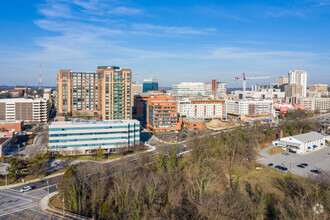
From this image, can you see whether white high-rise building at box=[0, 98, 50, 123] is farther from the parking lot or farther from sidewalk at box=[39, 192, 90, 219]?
the parking lot

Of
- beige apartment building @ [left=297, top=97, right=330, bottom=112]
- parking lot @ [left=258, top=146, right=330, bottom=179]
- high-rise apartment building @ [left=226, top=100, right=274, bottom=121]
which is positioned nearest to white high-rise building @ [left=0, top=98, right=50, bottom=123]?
parking lot @ [left=258, top=146, right=330, bottom=179]

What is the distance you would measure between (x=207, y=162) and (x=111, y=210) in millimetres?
7860

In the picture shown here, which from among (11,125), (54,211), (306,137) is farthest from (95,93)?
(306,137)

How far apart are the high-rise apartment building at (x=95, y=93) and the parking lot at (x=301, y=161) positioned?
18.2m

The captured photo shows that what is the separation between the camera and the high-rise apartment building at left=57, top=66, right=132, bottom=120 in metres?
32.4

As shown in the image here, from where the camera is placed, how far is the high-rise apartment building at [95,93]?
32438mm

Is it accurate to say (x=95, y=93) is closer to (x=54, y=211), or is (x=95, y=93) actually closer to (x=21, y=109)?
(x=21, y=109)

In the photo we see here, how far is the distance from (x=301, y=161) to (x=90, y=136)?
1881 cm

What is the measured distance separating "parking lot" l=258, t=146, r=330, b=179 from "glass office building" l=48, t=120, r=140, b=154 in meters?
12.2

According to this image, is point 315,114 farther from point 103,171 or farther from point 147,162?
point 103,171

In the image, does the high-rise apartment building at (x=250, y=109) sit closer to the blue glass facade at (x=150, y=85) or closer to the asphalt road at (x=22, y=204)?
the asphalt road at (x=22, y=204)

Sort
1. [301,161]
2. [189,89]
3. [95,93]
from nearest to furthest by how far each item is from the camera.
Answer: [301,161]
[95,93]
[189,89]

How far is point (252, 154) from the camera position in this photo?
70.9 feet

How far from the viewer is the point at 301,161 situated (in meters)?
22.0
